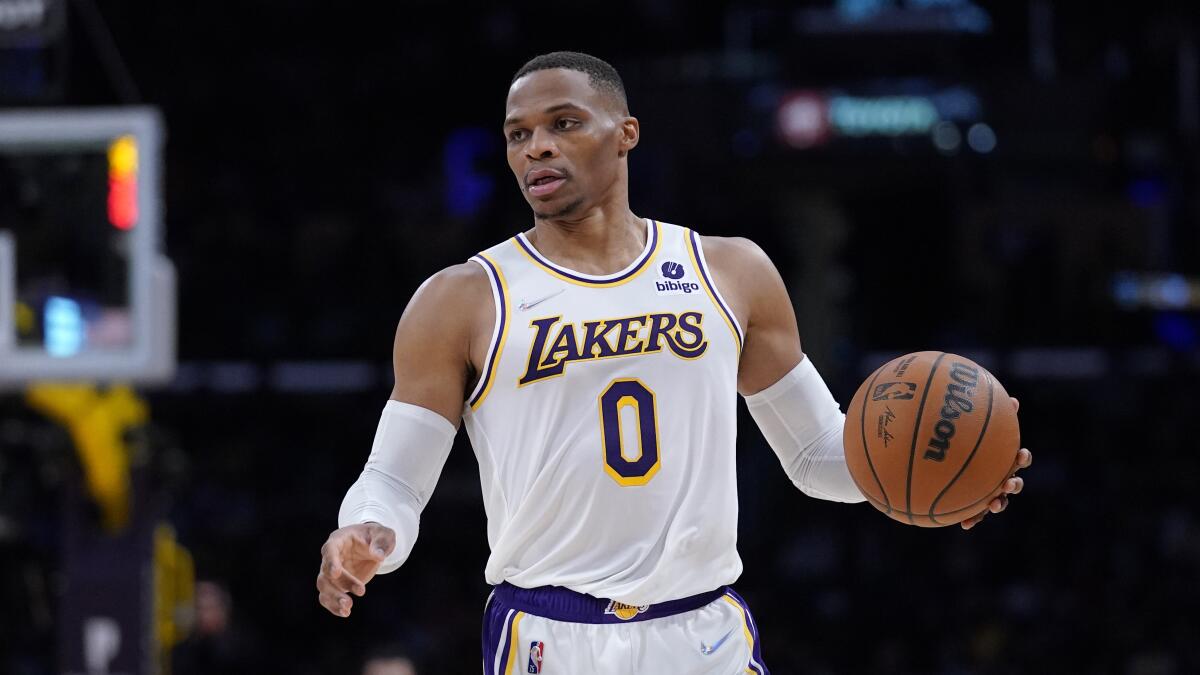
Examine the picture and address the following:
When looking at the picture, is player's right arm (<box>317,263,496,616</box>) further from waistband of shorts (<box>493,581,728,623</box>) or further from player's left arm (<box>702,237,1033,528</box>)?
player's left arm (<box>702,237,1033,528</box>)

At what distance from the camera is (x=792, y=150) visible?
10.7 m

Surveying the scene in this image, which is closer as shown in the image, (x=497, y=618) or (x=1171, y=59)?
(x=497, y=618)

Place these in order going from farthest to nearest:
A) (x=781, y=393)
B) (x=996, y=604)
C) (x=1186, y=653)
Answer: (x=996, y=604) → (x=1186, y=653) → (x=781, y=393)

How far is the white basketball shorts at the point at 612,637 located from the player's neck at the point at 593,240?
0.71 meters

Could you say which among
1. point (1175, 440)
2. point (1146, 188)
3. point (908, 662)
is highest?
point (1146, 188)

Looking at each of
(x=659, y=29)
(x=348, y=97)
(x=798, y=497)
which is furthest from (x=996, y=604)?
(x=348, y=97)

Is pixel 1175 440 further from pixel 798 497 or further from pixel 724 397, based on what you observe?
pixel 724 397

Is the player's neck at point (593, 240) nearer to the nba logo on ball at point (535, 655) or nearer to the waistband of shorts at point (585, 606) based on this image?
the waistband of shorts at point (585, 606)

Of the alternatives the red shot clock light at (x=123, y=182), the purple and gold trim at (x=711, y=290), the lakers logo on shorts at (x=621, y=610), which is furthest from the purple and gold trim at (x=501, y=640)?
the red shot clock light at (x=123, y=182)

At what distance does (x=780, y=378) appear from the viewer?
3.56 m

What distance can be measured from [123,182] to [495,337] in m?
4.09

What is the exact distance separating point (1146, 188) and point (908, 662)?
5.21 meters

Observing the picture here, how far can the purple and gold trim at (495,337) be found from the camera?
3.25 metres

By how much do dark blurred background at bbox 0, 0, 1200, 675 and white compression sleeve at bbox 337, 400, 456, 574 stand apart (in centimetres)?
773
